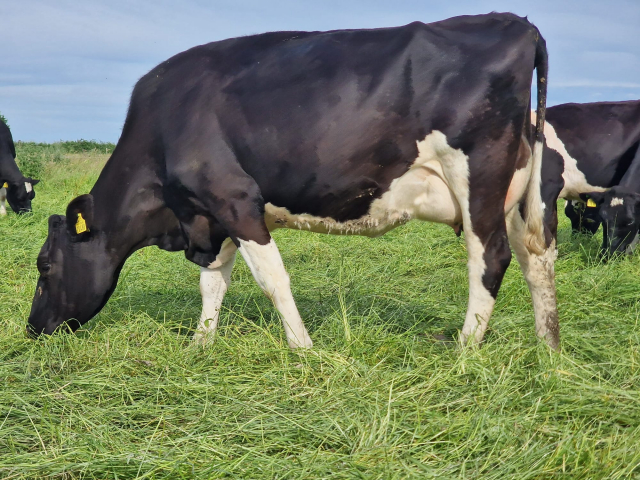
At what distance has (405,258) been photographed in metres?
7.65

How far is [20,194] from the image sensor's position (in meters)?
14.0

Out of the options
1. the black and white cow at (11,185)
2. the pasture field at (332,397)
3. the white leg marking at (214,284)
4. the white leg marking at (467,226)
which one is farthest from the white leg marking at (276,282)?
the black and white cow at (11,185)

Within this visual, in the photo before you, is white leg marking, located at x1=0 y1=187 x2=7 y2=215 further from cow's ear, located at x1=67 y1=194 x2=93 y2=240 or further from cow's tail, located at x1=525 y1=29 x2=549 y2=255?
cow's tail, located at x1=525 y1=29 x2=549 y2=255

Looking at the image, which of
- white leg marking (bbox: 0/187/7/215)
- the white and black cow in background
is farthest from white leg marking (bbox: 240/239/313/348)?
white leg marking (bbox: 0/187/7/215)

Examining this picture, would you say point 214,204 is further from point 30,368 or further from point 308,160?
point 30,368

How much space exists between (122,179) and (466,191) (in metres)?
2.39

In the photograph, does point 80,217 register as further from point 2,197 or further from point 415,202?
point 2,197

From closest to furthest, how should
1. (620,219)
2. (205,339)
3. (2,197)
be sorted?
(205,339), (620,219), (2,197)

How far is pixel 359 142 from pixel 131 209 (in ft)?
5.86

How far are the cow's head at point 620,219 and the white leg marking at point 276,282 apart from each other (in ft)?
17.6

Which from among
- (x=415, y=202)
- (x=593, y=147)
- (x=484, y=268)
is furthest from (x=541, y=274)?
(x=593, y=147)

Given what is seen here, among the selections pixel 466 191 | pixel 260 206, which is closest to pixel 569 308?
pixel 466 191

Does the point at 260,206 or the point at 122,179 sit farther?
the point at 122,179

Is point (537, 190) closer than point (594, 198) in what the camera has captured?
Yes
